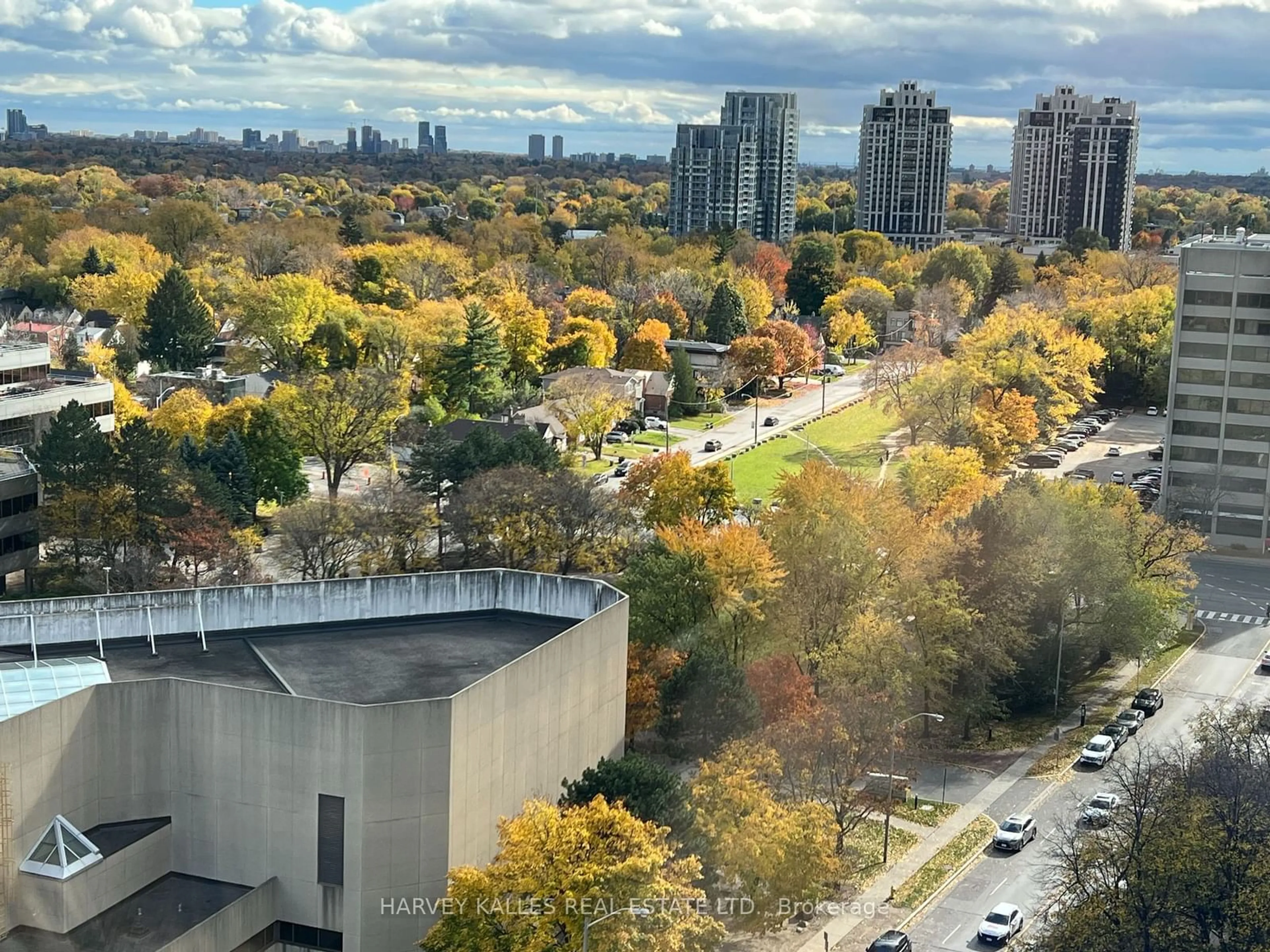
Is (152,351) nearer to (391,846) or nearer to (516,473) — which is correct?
(516,473)

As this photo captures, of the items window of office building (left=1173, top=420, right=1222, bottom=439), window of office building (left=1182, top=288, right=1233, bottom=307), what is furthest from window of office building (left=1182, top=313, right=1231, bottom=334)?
window of office building (left=1173, top=420, right=1222, bottom=439)

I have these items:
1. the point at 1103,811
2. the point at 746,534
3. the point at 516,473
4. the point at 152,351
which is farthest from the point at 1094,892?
the point at 152,351

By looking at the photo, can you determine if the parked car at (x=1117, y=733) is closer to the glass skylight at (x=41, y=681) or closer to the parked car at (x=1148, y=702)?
the parked car at (x=1148, y=702)

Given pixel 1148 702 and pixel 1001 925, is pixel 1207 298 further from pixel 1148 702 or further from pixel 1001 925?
pixel 1001 925

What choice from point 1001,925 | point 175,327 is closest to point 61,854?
point 1001,925

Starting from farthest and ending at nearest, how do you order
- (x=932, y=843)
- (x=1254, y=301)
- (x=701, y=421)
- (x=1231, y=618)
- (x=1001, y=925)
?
1. (x=701, y=421)
2. (x=1254, y=301)
3. (x=1231, y=618)
4. (x=932, y=843)
5. (x=1001, y=925)

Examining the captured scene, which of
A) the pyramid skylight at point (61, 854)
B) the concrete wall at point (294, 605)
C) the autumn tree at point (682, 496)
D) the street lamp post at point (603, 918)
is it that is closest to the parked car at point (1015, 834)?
the concrete wall at point (294, 605)
